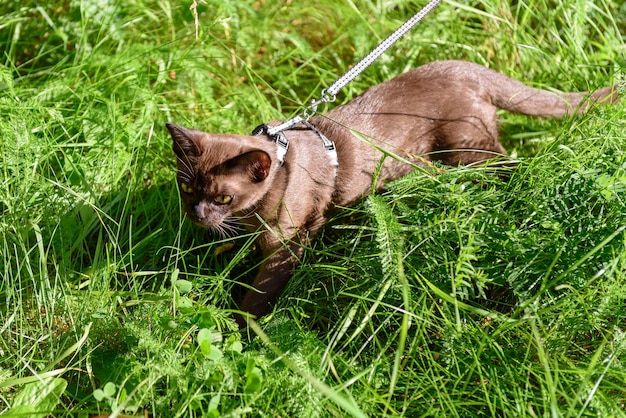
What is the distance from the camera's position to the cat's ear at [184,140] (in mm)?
2213

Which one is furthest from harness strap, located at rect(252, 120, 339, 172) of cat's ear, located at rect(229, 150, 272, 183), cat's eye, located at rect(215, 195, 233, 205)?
cat's eye, located at rect(215, 195, 233, 205)

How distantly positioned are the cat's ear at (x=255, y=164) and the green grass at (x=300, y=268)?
241 millimetres

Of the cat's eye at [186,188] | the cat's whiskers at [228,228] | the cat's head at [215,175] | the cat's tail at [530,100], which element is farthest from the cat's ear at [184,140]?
the cat's tail at [530,100]

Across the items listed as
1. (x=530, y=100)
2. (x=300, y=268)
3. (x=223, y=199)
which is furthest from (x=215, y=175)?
(x=530, y=100)

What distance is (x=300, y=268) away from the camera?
230 cm

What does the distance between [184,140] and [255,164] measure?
0.89 ft

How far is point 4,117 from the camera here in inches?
104

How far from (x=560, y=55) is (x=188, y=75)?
1792mm

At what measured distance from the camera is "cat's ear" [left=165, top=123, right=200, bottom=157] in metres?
2.21

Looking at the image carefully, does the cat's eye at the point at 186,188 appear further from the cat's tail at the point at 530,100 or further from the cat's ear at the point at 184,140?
the cat's tail at the point at 530,100

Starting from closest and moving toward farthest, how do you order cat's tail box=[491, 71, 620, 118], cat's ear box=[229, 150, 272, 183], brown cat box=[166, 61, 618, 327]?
1. cat's ear box=[229, 150, 272, 183]
2. brown cat box=[166, 61, 618, 327]
3. cat's tail box=[491, 71, 620, 118]

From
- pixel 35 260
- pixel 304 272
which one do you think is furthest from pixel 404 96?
pixel 35 260

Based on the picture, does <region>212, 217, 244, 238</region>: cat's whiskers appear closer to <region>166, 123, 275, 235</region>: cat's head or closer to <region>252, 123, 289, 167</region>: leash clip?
<region>166, 123, 275, 235</region>: cat's head

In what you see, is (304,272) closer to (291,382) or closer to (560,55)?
(291,382)
